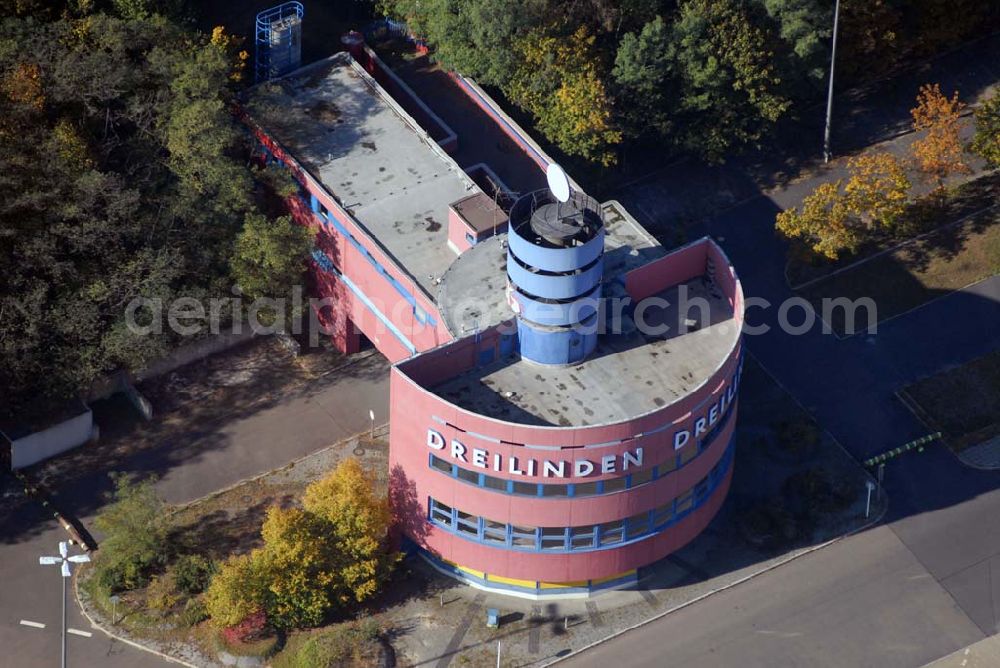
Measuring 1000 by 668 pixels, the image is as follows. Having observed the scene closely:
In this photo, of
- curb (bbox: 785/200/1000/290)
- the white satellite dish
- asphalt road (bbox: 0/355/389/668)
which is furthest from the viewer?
curb (bbox: 785/200/1000/290)

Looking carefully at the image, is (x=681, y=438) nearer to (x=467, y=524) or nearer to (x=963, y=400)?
(x=467, y=524)

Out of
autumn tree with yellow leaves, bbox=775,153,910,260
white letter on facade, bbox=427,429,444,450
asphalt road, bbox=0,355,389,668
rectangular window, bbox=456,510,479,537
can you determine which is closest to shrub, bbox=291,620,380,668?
rectangular window, bbox=456,510,479,537

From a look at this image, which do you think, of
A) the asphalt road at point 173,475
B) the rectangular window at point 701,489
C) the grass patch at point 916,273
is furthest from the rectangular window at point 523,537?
the grass patch at point 916,273

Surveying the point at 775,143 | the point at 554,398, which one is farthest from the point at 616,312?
the point at 775,143

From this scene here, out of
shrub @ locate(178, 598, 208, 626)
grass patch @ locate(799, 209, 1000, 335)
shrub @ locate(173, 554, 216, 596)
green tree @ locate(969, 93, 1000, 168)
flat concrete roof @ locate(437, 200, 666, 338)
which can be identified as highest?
green tree @ locate(969, 93, 1000, 168)

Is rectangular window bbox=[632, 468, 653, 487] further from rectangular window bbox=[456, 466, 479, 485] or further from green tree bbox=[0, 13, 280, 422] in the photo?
green tree bbox=[0, 13, 280, 422]

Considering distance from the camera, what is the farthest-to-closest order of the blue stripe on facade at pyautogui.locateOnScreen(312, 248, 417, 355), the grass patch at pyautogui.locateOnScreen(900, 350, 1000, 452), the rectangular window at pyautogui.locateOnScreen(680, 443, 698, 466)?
the grass patch at pyautogui.locateOnScreen(900, 350, 1000, 452)
the blue stripe on facade at pyautogui.locateOnScreen(312, 248, 417, 355)
the rectangular window at pyautogui.locateOnScreen(680, 443, 698, 466)
